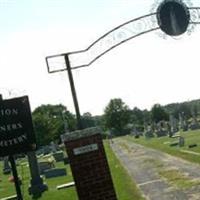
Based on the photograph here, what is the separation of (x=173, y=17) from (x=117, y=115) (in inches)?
5650

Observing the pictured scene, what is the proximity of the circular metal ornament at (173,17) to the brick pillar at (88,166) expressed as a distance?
3375mm

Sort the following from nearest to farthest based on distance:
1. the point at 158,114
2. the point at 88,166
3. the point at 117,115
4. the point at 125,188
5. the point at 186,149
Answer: the point at 88,166
the point at 125,188
the point at 186,149
the point at 158,114
the point at 117,115

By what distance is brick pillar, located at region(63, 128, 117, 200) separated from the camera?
1062cm

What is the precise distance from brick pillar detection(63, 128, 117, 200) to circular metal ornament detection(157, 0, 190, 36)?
337 cm

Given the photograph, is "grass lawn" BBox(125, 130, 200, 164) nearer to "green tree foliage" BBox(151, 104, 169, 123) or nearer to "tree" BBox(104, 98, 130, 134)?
"green tree foliage" BBox(151, 104, 169, 123)

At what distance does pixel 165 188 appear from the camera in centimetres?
1897

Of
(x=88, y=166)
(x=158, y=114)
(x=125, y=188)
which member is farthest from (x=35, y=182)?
(x=158, y=114)

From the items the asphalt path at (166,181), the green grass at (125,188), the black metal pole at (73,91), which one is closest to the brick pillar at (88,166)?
the black metal pole at (73,91)

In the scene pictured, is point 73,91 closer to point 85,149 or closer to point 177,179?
point 85,149

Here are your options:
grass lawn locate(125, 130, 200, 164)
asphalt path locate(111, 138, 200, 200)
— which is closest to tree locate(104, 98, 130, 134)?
grass lawn locate(125, 130, 200, 164)

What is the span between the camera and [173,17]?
40.0 feet

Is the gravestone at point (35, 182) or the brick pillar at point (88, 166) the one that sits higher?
the brick pillar at point (88, 166)

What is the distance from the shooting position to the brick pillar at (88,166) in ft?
34.8

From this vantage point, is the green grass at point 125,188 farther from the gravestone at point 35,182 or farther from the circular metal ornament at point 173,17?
the circular metal ornament at point 173,17
